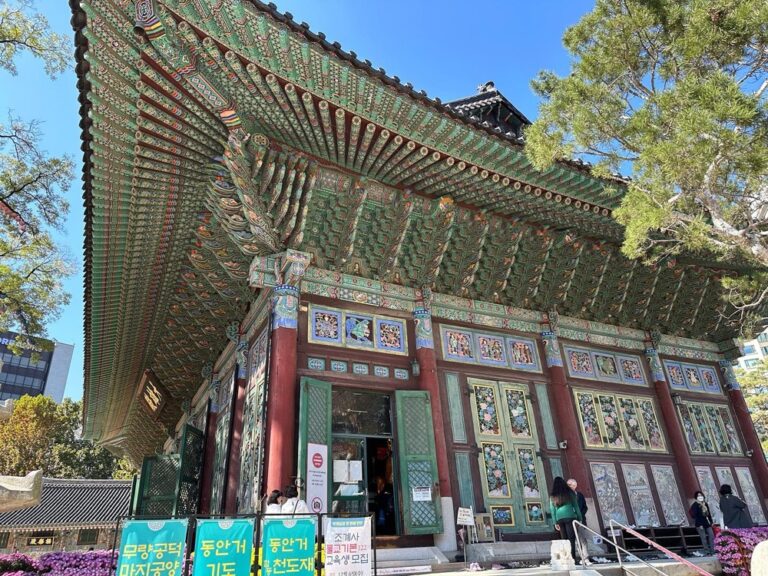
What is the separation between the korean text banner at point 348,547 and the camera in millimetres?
5148

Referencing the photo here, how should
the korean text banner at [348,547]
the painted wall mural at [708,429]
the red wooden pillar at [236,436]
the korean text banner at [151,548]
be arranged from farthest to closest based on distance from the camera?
the painted wall mural at [708,429]
the red wooden pillar at [236,436]
the korean text banner at [348,547]
the korean text banner at [151,548]

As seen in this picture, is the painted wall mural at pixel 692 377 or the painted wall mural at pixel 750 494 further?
the painted wall mural at pixel 692 377

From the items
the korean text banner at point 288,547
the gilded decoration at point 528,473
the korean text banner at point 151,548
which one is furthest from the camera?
the gilded decoration at point 528,473

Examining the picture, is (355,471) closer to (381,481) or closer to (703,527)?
(381,481)

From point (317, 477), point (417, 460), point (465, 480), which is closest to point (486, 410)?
point (465, 480)

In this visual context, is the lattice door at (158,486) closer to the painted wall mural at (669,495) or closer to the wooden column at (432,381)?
the wooden column at (432,381)

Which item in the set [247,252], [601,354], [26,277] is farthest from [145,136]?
[601,354]

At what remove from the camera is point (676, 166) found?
596cm

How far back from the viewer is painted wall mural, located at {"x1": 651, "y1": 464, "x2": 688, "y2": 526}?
11.4 meters

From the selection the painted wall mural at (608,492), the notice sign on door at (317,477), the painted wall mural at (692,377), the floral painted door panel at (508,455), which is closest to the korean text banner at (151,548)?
the notice sign on door at (317,477)

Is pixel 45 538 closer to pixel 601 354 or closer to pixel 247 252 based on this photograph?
pixel 247 252

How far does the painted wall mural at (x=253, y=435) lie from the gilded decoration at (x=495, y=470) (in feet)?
13.6

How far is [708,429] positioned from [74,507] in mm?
30312

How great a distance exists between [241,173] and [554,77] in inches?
198
